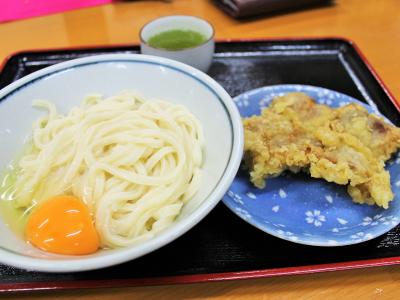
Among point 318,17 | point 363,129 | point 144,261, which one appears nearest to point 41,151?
point 144,261

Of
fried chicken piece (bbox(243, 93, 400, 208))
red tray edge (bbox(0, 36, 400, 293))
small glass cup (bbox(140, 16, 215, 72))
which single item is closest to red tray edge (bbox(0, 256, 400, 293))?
red tray edge (bbox(0, 36, 400, 293))

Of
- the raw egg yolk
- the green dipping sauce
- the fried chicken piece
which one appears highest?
the green dipping sauce

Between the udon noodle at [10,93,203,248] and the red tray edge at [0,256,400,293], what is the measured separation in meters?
0.16

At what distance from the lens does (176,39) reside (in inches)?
95.3

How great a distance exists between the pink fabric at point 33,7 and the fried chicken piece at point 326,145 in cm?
226

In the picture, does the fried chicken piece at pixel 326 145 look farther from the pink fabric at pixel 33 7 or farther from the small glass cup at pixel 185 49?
the pink fabric at pixel 33 7

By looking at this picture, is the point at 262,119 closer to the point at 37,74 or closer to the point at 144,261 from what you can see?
the point at 144,261

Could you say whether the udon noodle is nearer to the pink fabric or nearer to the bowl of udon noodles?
the bowl of udon noodles

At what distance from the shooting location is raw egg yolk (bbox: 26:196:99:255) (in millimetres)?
1225

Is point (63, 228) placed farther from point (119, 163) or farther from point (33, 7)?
point (33, 7)

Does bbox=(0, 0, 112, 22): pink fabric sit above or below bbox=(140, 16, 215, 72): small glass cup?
below

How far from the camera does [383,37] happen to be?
2896 millimetres

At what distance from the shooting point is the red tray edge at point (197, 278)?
4.32 ft

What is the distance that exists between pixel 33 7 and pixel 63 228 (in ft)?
8.84
